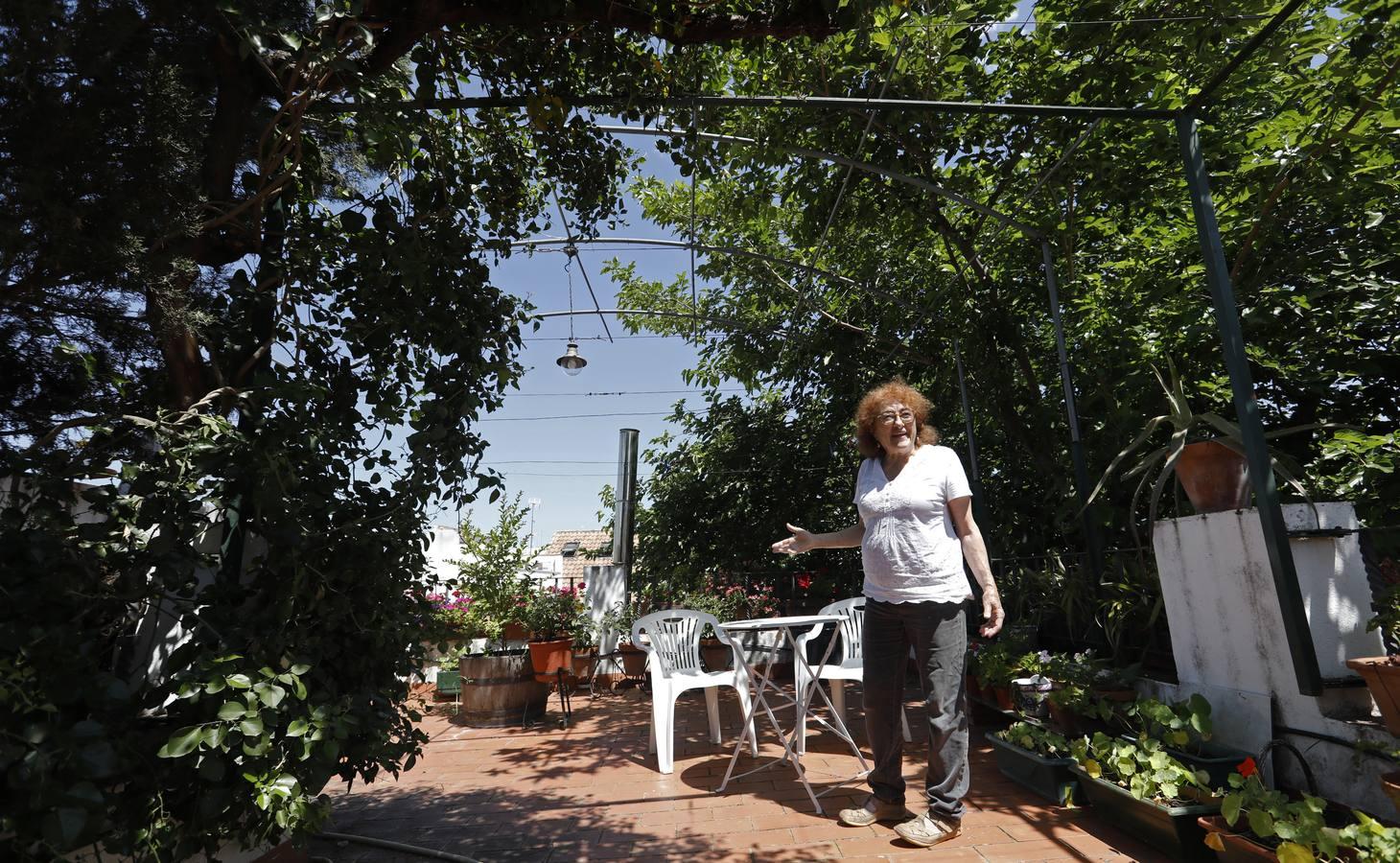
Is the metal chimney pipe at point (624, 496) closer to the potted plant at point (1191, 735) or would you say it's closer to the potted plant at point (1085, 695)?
the potted plant at point (1085, 695)

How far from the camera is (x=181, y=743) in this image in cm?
167

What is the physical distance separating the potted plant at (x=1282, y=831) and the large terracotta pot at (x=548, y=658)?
4256mm

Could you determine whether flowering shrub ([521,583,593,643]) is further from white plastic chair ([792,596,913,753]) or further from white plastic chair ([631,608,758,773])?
white plastic chair ([792,596,913,753])

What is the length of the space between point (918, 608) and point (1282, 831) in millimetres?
1158

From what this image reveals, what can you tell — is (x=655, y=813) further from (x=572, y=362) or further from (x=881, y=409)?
(x=572, y=362)

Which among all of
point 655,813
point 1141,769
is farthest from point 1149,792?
point 655,813

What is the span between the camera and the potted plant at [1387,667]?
2.29m

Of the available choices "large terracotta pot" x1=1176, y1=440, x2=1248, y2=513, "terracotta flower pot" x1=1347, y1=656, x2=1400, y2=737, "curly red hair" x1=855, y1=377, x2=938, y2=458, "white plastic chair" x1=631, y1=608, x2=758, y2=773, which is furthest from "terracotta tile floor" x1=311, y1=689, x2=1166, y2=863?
"curly red hair" x1=855, y1=377, x2=938, y2=458

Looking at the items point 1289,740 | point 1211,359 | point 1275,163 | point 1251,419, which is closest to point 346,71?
point 1251,419

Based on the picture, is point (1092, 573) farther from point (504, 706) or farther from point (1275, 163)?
point (504, 706)

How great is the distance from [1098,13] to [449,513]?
4014 millimetres

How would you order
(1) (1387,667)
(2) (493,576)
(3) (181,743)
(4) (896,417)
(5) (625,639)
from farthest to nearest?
(5) (625,639), (2) (493,576), (4) (896,417), (1) (1387,667), (3) (181,743)

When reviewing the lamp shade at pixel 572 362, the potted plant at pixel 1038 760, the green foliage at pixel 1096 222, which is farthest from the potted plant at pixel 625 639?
the potted plant at pixel 1038 760

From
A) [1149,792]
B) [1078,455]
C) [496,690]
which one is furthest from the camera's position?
[496,690]
